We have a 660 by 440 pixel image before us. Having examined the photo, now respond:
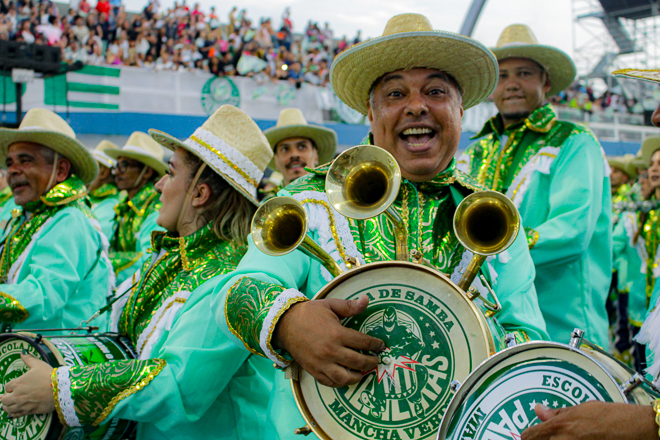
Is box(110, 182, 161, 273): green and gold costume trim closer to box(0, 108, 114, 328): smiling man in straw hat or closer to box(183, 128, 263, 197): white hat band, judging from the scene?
box(0, 108, 114, 328): smiling man in straw hat

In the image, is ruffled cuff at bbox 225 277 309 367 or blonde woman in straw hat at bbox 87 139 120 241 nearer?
ruffled cuff at bbox 225 277 309 367

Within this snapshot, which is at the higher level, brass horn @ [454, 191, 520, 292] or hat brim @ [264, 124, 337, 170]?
brass horn @ [454, 191, 520, 292]

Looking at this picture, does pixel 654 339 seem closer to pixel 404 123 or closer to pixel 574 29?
pixel 404 123

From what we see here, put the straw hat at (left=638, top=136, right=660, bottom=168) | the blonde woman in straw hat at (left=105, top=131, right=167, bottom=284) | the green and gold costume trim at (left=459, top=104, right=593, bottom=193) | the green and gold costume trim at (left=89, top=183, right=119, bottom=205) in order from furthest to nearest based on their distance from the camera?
the green and gold costume trim at (left=89, top=183, right=119, bottom=205) → the straw hat at (left=638, top=136, right=660, bottom=168) → the blonde woman in straw hat at (left=105, top=131, right=167, bottom=284) → the green and gold costume trim at (left=459, top=104, right=593, bottom=193)

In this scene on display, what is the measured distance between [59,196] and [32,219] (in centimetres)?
26

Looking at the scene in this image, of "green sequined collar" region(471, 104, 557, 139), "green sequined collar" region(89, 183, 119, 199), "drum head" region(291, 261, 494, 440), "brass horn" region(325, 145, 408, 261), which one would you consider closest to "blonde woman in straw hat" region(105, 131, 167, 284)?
"green sequined collar" region(89, 183, 119, 199)

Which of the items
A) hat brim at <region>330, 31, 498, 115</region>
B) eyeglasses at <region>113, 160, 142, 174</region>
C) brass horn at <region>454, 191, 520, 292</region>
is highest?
hat brim at <region>330, 31, 498, 115</region>

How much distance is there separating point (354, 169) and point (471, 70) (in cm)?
76

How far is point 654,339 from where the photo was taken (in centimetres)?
166

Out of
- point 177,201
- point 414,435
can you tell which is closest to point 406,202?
point 414,435

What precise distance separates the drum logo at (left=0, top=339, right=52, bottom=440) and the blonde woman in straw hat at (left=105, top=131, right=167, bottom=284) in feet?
11.6

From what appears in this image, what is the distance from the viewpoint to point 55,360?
254 cm

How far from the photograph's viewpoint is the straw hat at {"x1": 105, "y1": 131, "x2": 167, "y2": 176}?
6.99 meters

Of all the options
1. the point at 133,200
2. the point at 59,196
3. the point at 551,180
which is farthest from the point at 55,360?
the point at 133,200
